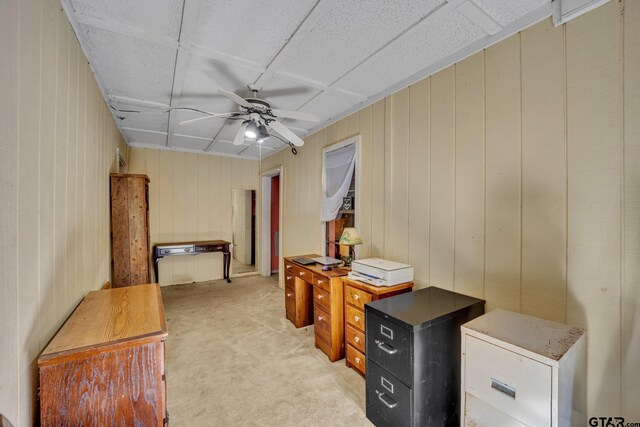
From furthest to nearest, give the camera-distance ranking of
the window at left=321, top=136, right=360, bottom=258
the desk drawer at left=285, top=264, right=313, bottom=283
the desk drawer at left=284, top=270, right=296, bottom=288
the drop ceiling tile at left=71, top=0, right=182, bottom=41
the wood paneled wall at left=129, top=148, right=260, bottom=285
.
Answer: the wood paneled wall at left=129, top=148, right=260, bottom=285
the desk drawer at left=284, top=270, right=296, bottom=288
the window at left=321, top=136, right=360, bottom=258
the desk drawer at left=285, top=264, right=313, bottom=283
the drop ceiling tile at left=71, top=0, right=182, bottom=41

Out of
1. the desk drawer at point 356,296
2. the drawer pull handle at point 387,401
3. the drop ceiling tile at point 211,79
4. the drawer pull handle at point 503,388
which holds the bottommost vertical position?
the drawer pull handle at point 387,401

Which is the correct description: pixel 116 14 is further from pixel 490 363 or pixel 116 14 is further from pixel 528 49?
pixel 490 363

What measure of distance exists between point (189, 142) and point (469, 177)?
441cm

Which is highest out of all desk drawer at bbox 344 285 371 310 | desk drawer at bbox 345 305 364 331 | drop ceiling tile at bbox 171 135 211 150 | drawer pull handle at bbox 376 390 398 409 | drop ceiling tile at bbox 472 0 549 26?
drop ceiling tile at bbox 171 135 211 150

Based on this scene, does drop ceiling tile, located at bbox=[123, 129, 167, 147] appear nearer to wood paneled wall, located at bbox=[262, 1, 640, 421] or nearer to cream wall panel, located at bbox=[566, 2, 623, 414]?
wood paneled wall, located at bbox=[262, 1, 640, 421]

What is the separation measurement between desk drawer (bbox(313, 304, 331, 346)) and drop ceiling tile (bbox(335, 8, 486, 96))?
7.37 feet

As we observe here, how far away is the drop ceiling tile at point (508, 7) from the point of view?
150cm

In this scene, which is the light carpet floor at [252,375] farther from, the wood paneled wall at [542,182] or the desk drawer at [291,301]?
the wood paneled wall at [542,182]

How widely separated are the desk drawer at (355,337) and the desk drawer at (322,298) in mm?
285

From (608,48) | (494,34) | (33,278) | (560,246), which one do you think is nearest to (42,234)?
(33,278)

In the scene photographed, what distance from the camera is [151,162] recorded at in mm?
4852

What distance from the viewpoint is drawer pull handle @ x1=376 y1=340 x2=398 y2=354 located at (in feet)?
5.31

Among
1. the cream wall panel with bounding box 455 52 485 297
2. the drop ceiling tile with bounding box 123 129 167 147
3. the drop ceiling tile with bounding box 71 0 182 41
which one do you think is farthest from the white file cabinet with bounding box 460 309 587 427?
the drop ceiling tile with bounding box 123 129 167 147

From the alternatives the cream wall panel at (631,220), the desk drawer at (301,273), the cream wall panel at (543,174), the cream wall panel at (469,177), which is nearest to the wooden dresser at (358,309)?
the cream wall panel at (469,177)
